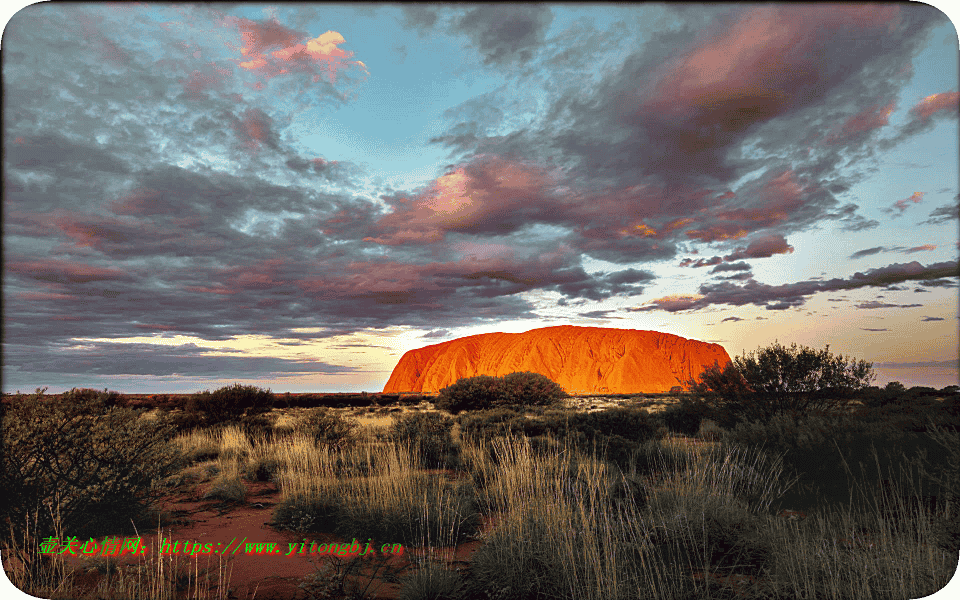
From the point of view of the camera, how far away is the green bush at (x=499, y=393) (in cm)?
2367

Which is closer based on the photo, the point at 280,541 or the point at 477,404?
the point at 280,541

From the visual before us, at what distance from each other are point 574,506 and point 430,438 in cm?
689

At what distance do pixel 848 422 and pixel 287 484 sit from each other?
11740 mm

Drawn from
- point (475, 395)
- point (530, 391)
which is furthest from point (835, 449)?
point (475, 395)

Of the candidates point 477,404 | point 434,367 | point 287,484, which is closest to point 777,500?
point 287,484

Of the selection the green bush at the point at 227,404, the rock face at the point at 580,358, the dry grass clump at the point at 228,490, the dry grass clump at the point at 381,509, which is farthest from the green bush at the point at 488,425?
the rock face at the point at 580,358

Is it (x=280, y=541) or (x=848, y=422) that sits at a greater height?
(x=848, y=422)

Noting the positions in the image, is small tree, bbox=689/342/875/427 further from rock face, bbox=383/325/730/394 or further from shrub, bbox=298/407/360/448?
rock face, bbox=383/325/730/394

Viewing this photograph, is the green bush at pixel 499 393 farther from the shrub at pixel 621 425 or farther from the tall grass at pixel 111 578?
the tall grass at pixel 111 578

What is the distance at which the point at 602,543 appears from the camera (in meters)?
4.79

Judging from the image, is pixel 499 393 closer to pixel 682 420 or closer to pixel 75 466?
pixel 682 420

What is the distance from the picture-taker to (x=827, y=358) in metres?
12.1

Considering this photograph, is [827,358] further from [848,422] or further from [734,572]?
[734,572]

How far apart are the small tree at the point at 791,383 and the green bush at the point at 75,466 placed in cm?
1402
